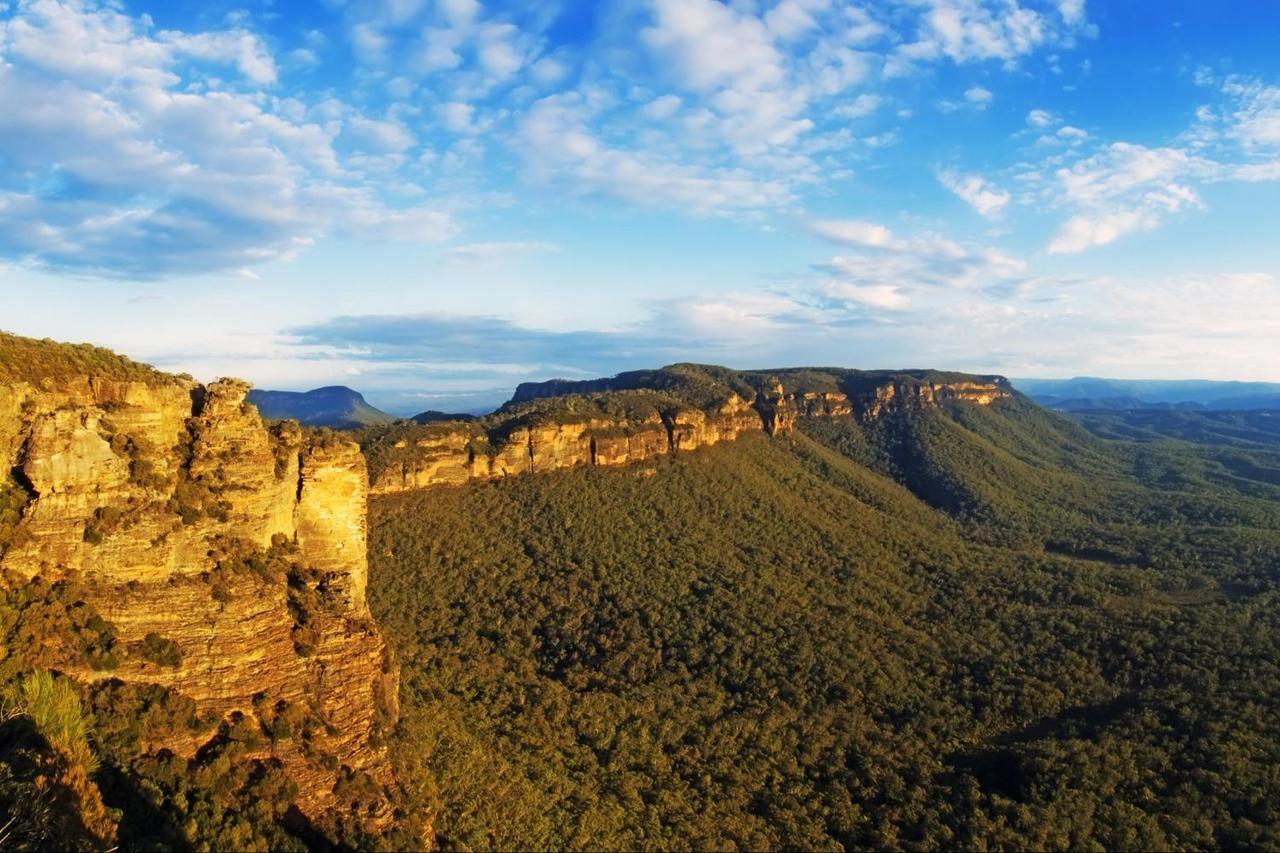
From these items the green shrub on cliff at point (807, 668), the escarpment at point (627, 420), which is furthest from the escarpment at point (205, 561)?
the escarpment at point (627, 420)

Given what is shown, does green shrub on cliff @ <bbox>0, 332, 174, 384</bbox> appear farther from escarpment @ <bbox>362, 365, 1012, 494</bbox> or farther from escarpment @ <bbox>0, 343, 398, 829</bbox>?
escarpment @ <bbox>362, 365, 1012, 494</bbox>

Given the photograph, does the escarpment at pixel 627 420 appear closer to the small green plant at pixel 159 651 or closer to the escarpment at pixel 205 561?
the escarpment at pixel 205 561

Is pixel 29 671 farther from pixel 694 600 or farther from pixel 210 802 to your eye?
pixel 694 600

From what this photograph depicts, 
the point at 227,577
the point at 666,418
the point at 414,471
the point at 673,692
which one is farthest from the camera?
the point at 666,418

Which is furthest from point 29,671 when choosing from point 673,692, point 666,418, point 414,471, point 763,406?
point 763,406

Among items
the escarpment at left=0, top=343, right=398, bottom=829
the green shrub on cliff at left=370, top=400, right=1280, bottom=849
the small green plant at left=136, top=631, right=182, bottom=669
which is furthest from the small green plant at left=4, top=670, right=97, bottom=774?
the green shrub on cliff at left=370, top=400, right=1280, bottom=849
